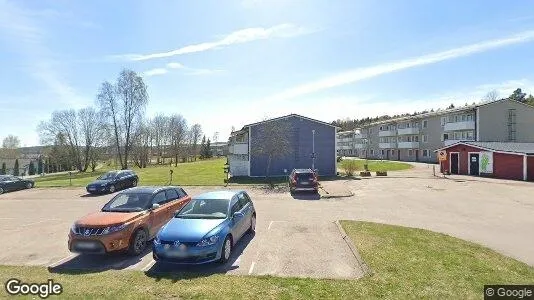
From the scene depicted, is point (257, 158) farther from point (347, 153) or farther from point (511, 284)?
point (347, 153)

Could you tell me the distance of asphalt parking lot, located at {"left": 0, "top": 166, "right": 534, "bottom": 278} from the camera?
8.64 m

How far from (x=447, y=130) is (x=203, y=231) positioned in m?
57.2

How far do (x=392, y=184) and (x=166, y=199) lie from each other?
72.5ft

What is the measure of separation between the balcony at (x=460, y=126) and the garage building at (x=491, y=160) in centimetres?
1479

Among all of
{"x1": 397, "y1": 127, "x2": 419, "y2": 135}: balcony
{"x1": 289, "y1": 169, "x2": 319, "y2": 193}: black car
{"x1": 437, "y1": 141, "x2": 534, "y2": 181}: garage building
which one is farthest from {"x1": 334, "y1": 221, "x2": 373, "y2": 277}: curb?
{"x1": 397, "y1": 127, "x2": 419, "y2": 135}: balcony

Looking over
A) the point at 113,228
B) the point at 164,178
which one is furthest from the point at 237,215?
the point at 164,178

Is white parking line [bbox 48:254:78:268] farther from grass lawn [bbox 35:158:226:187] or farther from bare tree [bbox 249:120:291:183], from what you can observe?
bare tree [bbox 249:120:291:183]

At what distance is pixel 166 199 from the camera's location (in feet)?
38.0

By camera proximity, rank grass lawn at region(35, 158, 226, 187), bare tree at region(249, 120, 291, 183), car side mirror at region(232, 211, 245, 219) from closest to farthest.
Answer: car side mirror at region(232, 211, 245, 219)
grass lawn at region(35, 158, 226, 187)
bare tree at region(249, 120, 291, 183)

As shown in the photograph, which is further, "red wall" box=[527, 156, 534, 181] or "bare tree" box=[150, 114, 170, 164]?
"bare tree" box=[150, 114, 170, 164]

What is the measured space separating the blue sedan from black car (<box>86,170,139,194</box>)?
58.6 feet

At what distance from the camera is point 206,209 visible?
9.77 metres

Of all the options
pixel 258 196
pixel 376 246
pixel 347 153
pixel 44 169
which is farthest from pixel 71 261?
pixel 347 153

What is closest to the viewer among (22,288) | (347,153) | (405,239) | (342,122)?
(22,288)
